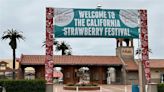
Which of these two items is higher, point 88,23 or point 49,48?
point 88,23

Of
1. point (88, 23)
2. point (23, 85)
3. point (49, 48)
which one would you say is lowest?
point (23, 85)

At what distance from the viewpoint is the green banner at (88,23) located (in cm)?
2870

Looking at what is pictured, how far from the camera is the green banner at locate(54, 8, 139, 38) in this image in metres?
28.7

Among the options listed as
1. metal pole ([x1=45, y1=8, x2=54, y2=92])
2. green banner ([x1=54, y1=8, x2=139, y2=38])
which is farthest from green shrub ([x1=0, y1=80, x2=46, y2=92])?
green banner ([x1=54, y1=8, x2=139, y2=38])

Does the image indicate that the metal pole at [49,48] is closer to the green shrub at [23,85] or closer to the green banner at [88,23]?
the green banner at [88,23]

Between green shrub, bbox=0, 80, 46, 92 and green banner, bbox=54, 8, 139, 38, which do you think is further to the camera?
green banner, bbox=54, 8, 139, 38

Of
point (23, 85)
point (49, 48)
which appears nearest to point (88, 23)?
point (49, 48)

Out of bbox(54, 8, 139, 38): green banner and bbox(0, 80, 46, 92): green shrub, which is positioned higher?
bbox(54, 8, 139, 38): green banner

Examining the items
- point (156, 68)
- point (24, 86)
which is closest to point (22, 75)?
point (156, 68)

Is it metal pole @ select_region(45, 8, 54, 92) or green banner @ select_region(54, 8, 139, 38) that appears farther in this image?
green banner @ select_region(54, 8, 139, 38)

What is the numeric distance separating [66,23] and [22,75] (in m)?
30.3

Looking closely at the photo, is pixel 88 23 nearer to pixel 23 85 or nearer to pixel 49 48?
pixel 49 48

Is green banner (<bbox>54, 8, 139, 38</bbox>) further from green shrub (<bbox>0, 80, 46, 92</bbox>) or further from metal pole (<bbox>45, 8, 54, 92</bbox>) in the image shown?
green shrub (<bbox>0, 80, 46, 92</bbox>)

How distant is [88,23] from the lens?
2878 cm
